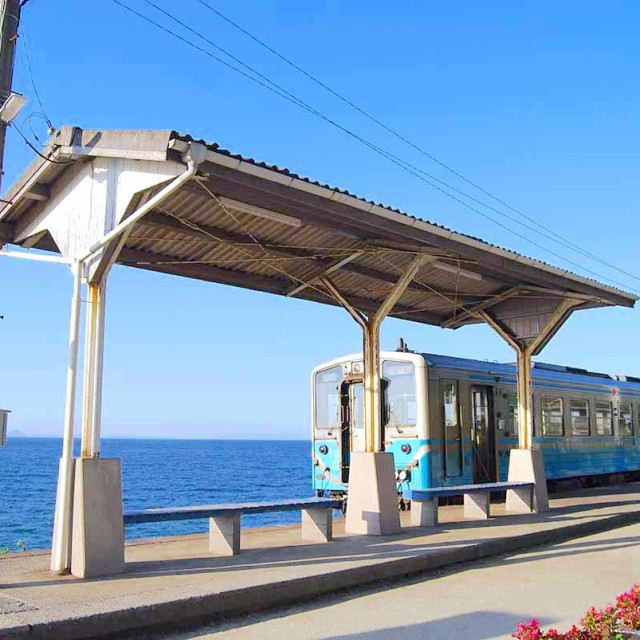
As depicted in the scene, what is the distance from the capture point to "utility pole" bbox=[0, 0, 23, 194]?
7371 mm

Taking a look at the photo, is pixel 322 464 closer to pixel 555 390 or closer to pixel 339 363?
pixel 339 363

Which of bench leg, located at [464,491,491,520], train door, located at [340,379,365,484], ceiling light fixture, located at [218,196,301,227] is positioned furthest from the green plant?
train door, located at [340,379,365,484]

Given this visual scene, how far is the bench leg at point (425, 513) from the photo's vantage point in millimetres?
11312

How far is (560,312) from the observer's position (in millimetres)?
13648

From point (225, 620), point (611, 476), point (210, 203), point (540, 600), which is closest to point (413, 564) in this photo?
point (540, 600)

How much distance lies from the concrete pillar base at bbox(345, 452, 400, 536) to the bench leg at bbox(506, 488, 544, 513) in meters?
3.52

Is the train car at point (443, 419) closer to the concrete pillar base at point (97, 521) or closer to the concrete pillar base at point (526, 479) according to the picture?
the concrete pillar base at point (526, 479)

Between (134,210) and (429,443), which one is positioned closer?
(134,210)

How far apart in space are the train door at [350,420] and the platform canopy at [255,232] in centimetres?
217

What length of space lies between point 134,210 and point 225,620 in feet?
13.2

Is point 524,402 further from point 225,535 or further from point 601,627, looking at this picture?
point 601,627

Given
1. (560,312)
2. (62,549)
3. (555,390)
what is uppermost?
(560,312)

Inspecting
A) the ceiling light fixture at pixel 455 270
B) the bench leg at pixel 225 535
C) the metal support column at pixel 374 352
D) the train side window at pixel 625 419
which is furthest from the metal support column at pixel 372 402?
the train side window at pixel 625 419

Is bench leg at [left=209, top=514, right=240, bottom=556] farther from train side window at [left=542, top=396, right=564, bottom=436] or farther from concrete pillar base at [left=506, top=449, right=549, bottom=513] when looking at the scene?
train side window at [left=542, top=396, right=564, bottom=436]
